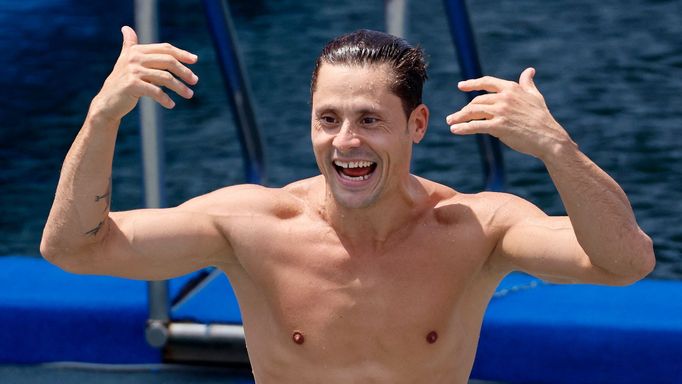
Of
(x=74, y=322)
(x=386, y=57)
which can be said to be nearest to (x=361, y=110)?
(x=386, y=57)

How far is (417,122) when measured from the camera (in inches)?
110

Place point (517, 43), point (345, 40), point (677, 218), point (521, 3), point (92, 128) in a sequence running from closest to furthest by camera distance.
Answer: point (92, 128), point (345, 40), point (677, 218), point (517, 43), point (521, 3)

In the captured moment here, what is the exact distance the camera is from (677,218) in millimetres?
6375

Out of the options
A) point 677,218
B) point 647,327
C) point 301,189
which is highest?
point 301,189

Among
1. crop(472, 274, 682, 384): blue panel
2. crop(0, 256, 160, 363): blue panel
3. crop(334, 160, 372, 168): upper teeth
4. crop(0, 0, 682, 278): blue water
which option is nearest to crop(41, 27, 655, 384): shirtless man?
crop(334, 160, 372, 168): upper teeth

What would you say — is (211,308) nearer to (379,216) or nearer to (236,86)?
(236,86)

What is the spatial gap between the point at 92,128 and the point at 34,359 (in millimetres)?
1980

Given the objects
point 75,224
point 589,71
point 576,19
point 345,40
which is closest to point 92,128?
point 75,224

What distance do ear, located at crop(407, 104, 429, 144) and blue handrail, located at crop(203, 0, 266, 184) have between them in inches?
85.0

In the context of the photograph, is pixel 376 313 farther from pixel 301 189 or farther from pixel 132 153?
pixel 132 153

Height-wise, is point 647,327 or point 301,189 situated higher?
point 301,189

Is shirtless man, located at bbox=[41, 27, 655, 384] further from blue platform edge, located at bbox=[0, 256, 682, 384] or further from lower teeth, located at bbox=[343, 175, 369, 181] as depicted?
blue platform edge, located at bbox=[0, 256, 682, 384]

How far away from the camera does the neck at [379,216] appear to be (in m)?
2.84

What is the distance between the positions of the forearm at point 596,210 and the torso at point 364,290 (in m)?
0.41
